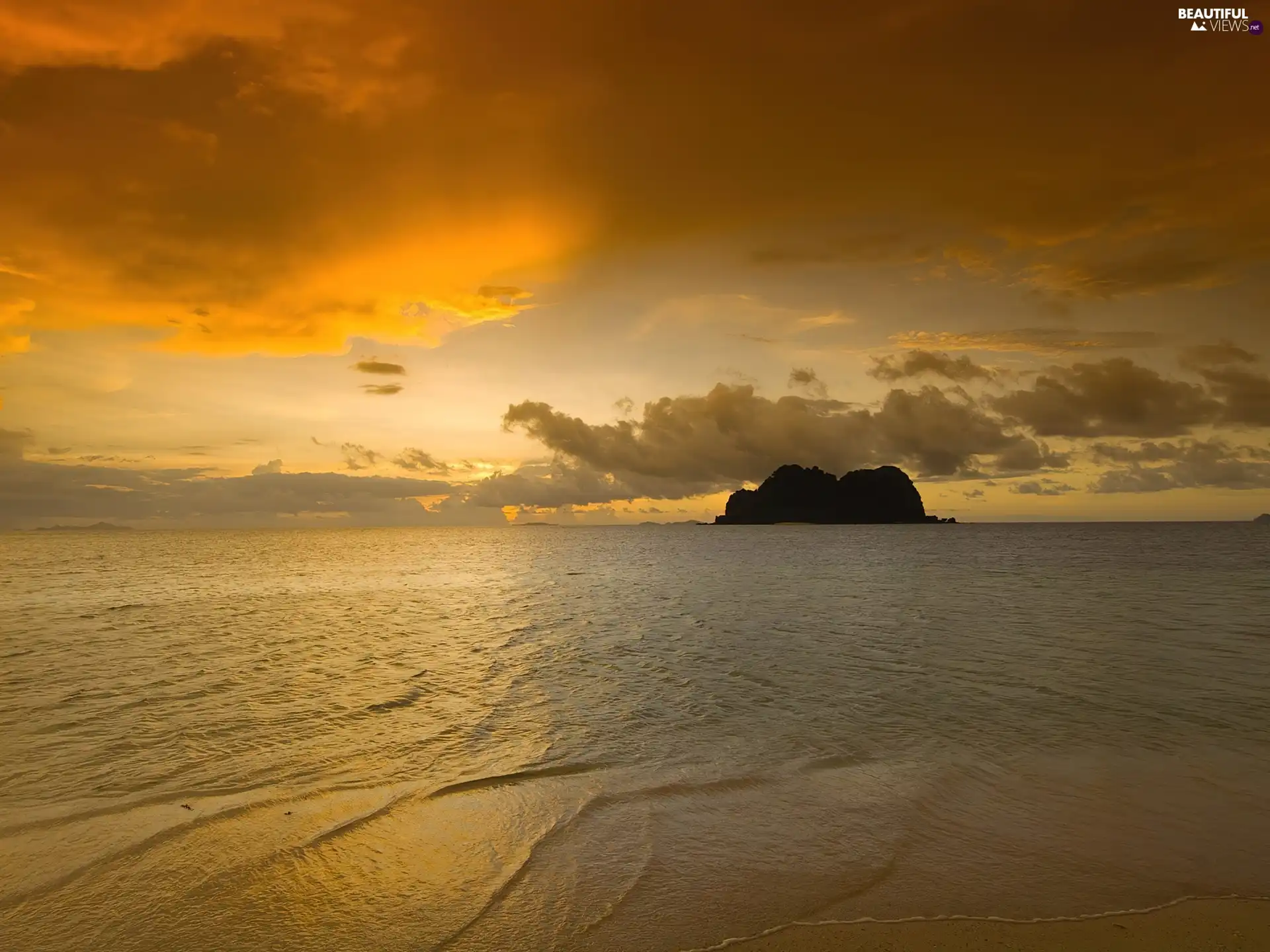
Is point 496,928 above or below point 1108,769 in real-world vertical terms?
above

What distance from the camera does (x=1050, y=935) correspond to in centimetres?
664

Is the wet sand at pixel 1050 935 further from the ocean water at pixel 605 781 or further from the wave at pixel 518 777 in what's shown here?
the wave at pixel 518 777

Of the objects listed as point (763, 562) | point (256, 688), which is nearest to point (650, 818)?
point (256, 688)

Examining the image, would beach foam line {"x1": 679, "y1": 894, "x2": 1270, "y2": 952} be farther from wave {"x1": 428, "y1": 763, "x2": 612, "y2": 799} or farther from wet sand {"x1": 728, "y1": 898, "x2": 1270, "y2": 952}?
wave {"x1": 428, "y1": 763, "x2": 612, "y2": 799}

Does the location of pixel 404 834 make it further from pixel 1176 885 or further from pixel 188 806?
pixel 1176 885

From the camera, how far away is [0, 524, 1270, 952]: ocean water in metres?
7.34

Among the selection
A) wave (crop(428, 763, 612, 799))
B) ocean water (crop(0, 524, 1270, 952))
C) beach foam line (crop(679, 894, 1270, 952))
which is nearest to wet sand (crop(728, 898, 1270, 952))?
beach foam line (crop(679, 894, 1270, 952))

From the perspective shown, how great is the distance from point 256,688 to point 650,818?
47.9ft

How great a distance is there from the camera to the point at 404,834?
9.25m

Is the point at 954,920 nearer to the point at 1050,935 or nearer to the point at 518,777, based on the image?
the point at 1050,935

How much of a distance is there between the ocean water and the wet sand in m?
0.30

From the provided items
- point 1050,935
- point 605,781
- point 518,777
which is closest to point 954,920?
point 1050,935

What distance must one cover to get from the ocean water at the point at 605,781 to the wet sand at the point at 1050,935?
0.30 meters

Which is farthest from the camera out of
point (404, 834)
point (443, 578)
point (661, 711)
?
point (443, 578)
